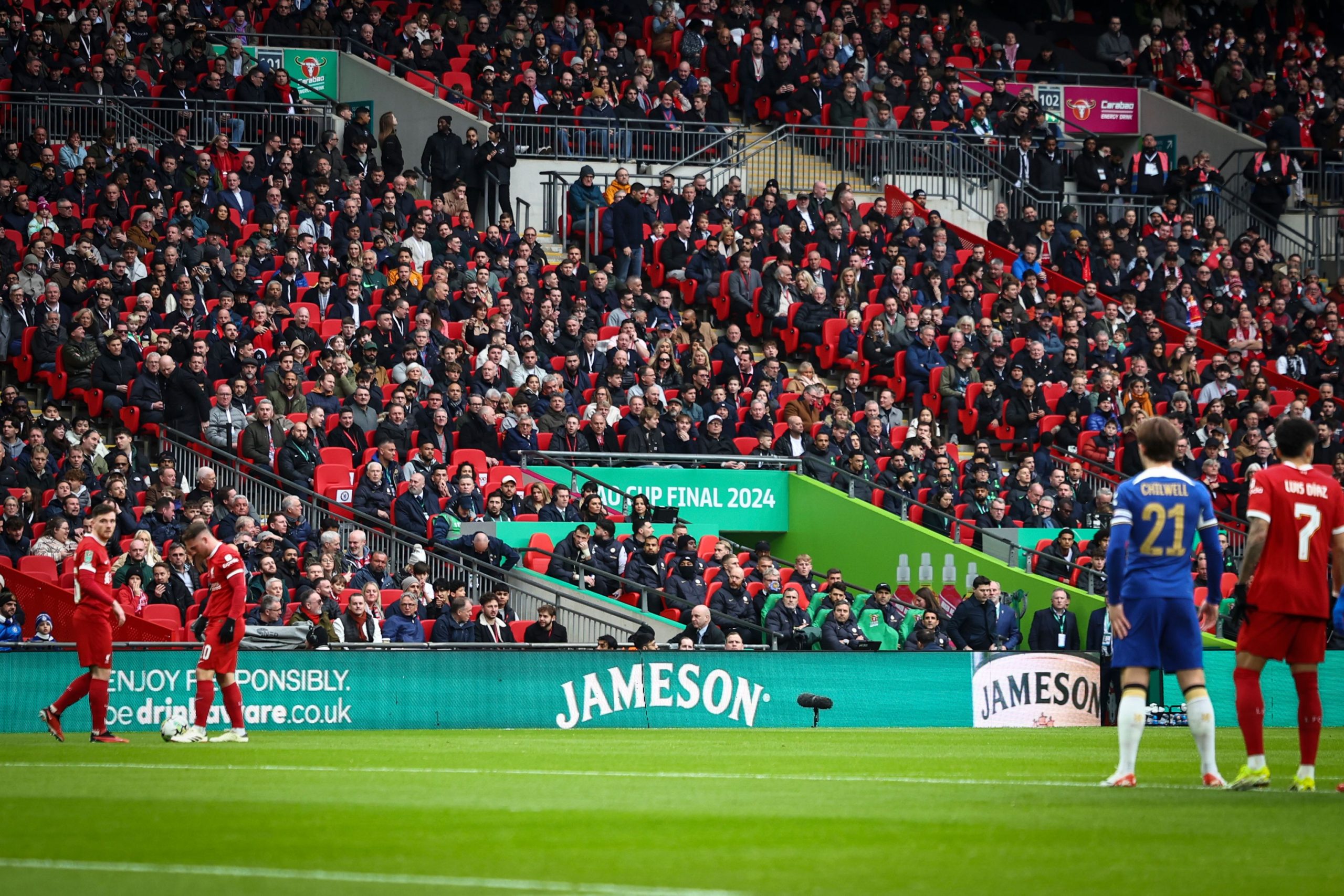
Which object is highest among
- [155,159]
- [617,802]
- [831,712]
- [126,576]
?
[155,159]

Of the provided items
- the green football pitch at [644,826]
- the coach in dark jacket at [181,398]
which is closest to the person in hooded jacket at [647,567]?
the coach in dark jacket at [181,398]

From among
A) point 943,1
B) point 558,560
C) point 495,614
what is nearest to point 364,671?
point 495,614

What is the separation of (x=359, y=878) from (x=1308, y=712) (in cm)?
558

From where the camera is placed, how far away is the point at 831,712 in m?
19.8

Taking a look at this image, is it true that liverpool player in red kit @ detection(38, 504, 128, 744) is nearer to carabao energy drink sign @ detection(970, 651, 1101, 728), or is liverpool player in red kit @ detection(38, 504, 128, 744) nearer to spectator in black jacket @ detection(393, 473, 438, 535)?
spectator in black jacket @ detection(393, 473, 438, 535)

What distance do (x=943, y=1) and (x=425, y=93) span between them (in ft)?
45.3

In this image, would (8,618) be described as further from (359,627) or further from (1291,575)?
(1291,575)

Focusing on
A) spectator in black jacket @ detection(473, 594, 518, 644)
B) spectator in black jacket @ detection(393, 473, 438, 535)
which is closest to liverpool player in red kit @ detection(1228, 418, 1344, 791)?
spectator in black jacket @ detection(473, 594, 518, 644)

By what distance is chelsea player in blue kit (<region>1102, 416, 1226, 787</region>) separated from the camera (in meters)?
9.48

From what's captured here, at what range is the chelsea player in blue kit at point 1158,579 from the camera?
373 inches

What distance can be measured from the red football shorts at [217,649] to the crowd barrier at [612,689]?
3.67 meters

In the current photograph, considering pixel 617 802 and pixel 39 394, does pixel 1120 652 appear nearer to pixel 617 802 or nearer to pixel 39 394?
pixel 617 802

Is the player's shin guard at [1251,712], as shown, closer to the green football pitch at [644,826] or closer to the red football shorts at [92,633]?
the green football pitch at [644,826]

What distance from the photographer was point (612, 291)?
28172 millimetres
